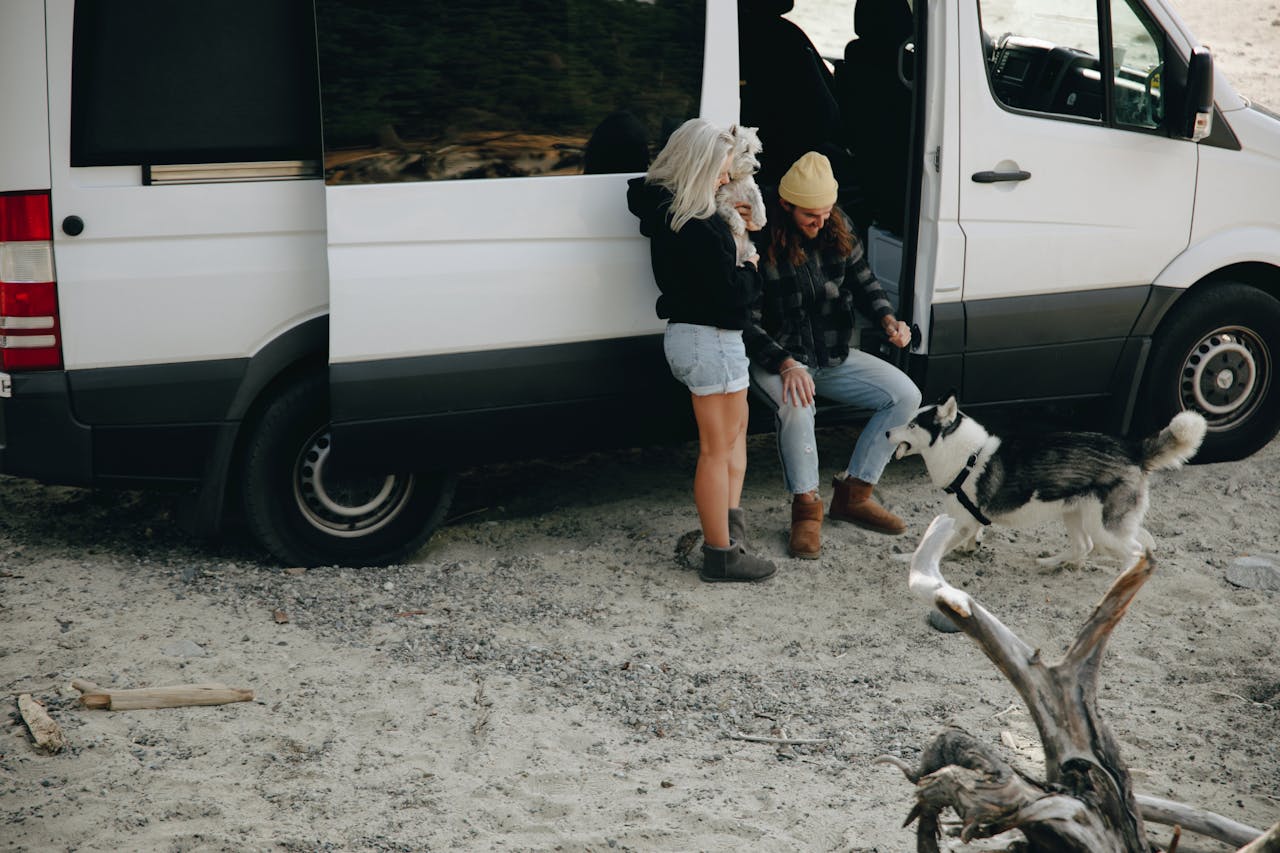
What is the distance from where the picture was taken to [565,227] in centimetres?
507

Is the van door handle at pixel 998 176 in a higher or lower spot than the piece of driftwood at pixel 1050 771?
higher

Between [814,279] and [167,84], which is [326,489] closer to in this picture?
[167,84]

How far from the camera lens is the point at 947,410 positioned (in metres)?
5.32

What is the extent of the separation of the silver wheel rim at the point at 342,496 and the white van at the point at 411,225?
0.04 ft

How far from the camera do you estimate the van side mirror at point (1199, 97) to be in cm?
569

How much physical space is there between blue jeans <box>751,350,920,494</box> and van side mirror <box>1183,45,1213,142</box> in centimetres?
169

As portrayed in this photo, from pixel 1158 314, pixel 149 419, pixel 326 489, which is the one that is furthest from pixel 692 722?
pixel 1158 314

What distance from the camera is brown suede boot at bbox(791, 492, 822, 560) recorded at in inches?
221

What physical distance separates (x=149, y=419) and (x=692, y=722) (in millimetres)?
2251

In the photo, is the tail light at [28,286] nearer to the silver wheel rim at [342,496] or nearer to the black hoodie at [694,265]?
the silver wheel rim at [342,496]

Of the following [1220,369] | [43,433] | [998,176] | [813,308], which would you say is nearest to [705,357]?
[813,308]

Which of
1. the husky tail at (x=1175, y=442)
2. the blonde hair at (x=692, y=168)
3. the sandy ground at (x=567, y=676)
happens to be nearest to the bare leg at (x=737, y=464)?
the sandy ground at (x=567, y=676)

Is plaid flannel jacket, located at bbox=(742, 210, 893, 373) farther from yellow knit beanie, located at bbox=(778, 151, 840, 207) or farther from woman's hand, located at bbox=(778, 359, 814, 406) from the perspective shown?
yellow knit beanie, located at bbox=(778, 151, 840, 207)

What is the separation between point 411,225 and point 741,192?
1251 millimetres
